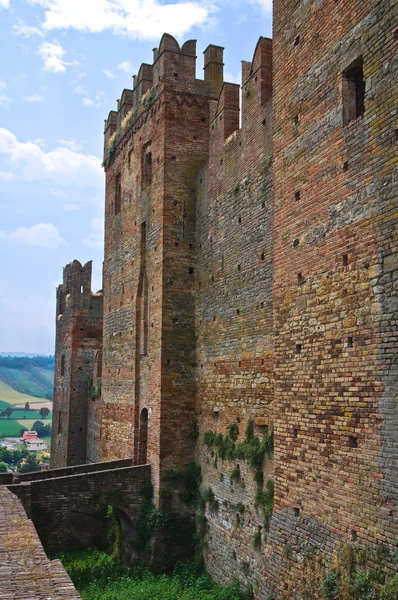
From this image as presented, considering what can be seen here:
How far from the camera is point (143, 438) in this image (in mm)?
16656

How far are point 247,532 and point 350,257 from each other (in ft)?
21.1

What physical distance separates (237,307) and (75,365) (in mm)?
16107

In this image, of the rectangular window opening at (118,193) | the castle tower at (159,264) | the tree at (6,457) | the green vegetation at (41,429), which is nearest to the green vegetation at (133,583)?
the castle tower at (159,264)

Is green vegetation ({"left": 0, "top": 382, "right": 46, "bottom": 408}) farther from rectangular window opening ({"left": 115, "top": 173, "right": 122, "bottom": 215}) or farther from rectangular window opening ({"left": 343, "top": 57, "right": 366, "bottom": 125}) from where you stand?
rectangular window opening ({"left": 343, "top": 57, "right": 366, "bottom": 125})

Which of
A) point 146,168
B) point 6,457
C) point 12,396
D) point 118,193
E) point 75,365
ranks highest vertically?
point 118,193

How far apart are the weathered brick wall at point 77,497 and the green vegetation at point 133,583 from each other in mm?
894

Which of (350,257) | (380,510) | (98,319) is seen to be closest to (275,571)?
(380,510)

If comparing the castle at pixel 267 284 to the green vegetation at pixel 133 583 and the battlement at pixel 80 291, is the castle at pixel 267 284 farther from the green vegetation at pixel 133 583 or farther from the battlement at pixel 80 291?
the battlement at pixel 80 291

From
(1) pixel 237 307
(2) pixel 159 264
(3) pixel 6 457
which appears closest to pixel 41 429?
(3) pixel 6 457

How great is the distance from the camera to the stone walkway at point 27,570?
610 cm

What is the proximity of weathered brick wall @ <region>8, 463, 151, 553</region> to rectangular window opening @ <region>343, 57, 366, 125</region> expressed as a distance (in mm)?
10046

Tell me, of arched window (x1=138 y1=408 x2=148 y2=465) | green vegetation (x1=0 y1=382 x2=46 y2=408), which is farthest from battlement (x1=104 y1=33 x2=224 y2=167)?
green vegetation (x1=0 y1=382 x2=46 y2=408)

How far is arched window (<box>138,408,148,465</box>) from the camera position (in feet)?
54.0

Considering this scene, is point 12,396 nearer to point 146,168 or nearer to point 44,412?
point 44,412
